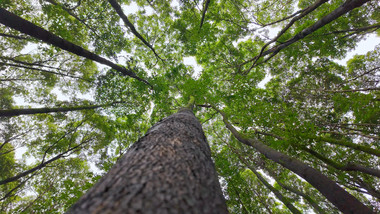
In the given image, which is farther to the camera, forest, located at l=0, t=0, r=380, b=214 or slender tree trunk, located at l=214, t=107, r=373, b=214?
forest, located at l=0, t=0, r=380, b=214

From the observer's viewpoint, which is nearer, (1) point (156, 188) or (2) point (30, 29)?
(1) point (156, 188)

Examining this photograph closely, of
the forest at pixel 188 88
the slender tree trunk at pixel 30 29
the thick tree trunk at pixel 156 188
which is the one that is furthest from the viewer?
the forest at pixel 188 88

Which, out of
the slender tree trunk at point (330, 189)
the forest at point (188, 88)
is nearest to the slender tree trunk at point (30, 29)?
the forest at point (188, 88)

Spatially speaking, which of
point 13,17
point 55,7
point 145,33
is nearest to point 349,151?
point 13,17

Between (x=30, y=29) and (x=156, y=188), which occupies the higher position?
(x=30, y=29)

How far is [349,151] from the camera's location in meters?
7.62

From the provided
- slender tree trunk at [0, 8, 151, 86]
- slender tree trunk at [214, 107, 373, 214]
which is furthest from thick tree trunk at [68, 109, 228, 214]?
slender tree trunk at [0, 8, 151, 86]

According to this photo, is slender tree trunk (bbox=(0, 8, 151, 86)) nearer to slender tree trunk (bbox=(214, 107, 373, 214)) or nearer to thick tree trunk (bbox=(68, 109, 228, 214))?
thick tree trunk (bbox=(68, 109, 228, 214))

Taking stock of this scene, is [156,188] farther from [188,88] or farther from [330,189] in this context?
[188,88]

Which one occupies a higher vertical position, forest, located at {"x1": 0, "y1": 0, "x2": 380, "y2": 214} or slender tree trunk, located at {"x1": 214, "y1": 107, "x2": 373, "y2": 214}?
forest, located at {"x1": 0, "y1": 0, "x2": 380, "y2": 214}

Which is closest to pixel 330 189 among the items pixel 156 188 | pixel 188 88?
pixel 156 188

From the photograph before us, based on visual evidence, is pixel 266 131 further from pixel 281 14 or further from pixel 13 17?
pixel 281 14

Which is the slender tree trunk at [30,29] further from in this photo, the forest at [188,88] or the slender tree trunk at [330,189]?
the slender tree trunk at [330,189]

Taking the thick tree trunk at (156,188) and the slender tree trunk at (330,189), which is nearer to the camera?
the thick tree trunk at (156,188)
